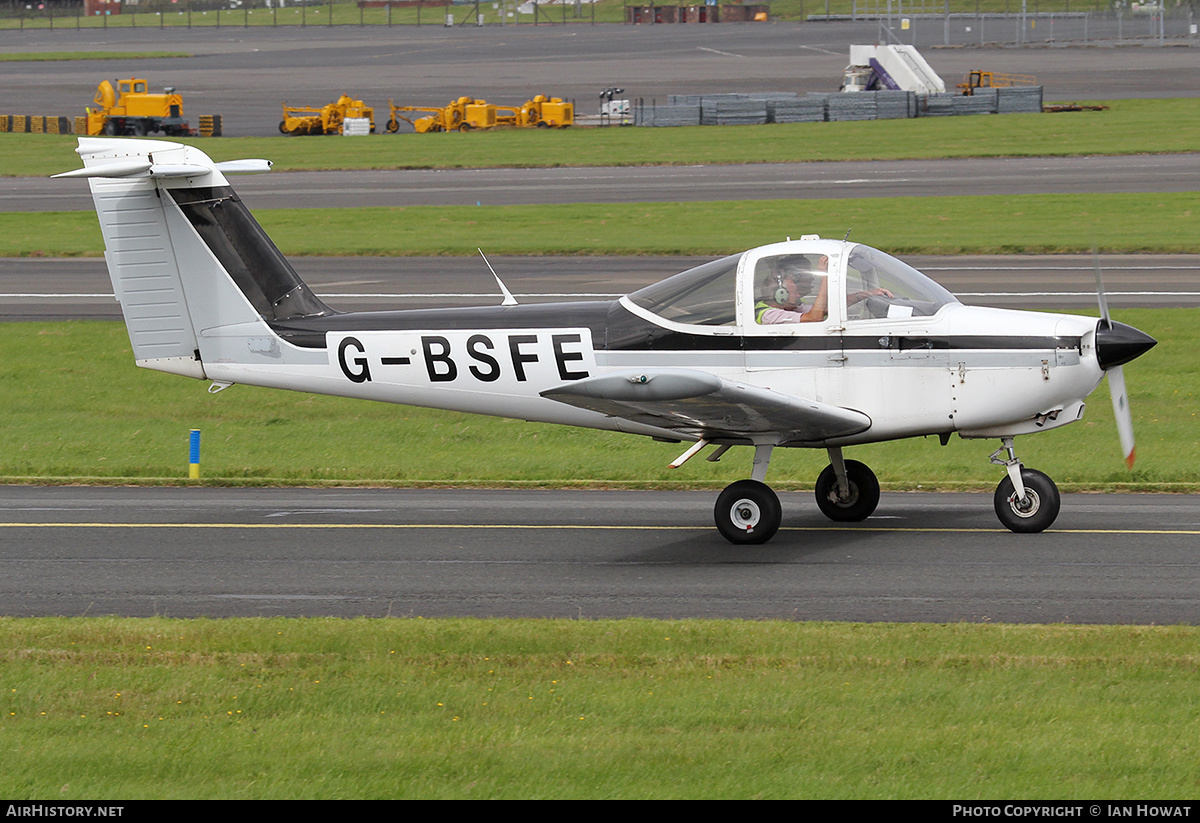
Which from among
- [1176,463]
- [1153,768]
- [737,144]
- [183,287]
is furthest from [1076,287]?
[737,144]

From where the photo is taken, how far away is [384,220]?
4072 cm

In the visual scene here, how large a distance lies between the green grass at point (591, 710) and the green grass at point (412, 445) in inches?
262

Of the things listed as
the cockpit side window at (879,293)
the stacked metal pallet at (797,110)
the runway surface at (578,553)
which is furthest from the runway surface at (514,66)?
the cockpit side window at (879,293)

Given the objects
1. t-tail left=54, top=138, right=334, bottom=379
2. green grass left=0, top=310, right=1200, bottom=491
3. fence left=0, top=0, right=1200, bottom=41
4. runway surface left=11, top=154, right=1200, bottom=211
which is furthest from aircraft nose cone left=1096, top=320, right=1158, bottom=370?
fence left=0, top=0, right=1200, bottom=41

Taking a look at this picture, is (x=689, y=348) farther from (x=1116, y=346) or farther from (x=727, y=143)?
(x=727, y=143)

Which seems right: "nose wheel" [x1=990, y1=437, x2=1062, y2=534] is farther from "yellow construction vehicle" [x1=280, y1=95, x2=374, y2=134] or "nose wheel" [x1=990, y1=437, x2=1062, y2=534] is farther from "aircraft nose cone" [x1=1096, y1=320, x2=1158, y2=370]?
"yellow construction vehicle" [x1=280, y1=95, x2=374, y2=134]

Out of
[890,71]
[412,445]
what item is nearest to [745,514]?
[412,445]

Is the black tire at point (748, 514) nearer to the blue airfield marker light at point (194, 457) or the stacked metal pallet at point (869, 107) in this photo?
the blue airfield marker light at point (194, 457)

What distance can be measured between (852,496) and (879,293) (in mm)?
2158

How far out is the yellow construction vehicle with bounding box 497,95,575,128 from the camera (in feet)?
214

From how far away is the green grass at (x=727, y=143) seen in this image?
52.0m

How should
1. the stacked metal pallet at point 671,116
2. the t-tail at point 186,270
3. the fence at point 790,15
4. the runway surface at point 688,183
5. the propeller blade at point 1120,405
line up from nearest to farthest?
the propeller blade at point 1120,405 < the t-tail at point 186,270 < the runway surface at point 688,183 < the stacked metal pallet at point 671,116 < the fence at point 790,15

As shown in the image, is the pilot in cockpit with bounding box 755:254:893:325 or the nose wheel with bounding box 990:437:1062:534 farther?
the nose wheel with bounding box 990:437:1062:534

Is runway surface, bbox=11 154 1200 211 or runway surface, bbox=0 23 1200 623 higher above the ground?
runway surface, bbox=11 154 1200 211
